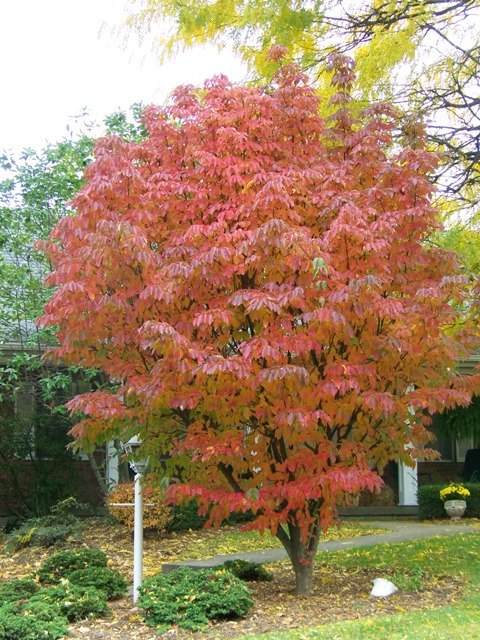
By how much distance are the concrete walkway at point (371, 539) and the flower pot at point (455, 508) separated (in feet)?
2.18

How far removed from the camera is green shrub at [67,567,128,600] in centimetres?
879

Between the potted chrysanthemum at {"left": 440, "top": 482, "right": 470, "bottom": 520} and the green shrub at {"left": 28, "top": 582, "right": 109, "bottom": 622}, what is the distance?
9.42 meters

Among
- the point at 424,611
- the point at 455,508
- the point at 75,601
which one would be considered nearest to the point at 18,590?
the point at 75,601

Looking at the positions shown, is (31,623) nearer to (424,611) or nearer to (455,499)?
(424,611)

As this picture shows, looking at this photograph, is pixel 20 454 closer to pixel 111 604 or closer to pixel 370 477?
pixel 111 604

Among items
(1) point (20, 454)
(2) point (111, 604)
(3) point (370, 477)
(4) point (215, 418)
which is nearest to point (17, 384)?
(1) point (20, 454)

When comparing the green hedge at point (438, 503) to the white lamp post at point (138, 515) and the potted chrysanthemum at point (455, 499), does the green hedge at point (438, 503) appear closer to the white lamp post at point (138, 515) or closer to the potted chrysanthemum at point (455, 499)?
the potted chrysanthemum at point (455, 499)

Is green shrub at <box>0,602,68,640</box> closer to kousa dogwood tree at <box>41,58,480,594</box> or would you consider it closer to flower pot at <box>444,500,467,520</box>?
kousa dogwood tree at <box>41,58,480,594</box>

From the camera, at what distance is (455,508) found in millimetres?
16203

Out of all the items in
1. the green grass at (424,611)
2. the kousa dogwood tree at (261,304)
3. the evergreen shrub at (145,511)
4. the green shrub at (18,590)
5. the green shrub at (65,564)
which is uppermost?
the kousa dogwood tree at (261,304)

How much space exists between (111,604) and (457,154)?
805 centimetres

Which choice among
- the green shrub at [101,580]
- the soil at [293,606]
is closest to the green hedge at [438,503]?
the soil at [293,606]

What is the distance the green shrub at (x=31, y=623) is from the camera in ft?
22.6

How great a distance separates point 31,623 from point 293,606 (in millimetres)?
2497
